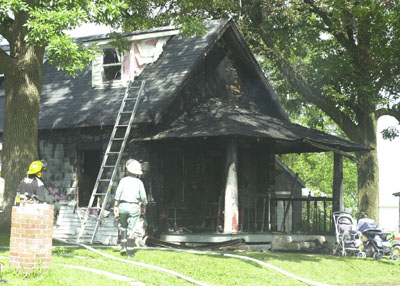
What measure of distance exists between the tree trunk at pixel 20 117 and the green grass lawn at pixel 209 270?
2088 mm

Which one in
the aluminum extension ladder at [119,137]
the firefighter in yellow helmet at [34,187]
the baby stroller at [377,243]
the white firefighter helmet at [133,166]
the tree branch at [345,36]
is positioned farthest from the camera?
the tree branch at [345,36]

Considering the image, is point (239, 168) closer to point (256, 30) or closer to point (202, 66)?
point (202, 66)

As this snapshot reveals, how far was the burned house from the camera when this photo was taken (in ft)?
65.8

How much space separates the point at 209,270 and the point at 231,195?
589 cm

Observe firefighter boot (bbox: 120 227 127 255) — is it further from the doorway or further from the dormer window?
the dormer window

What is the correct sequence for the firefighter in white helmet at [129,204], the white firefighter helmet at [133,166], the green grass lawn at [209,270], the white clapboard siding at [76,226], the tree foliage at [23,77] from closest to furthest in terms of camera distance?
the green grass lawn at [209,270] → the firefighter in white helmet at [129,204] → the white firefighter helmet at [133,166] → the tree foliage at [23,77] → the white clapboard siding at [76,226]

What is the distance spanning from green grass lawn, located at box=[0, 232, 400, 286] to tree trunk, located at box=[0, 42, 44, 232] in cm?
209

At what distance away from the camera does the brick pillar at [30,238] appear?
430 inches

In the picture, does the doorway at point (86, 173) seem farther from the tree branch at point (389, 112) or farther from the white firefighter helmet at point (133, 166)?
the tree branch at point (389, 112)

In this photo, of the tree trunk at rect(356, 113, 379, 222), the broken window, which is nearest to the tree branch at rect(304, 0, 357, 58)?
the tree trunk at rect(356, 113, 379, 222)

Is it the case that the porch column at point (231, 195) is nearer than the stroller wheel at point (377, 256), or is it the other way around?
the stroller wheel at point (377, 256)

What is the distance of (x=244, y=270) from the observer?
533 inches

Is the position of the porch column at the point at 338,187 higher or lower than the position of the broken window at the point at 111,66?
lower


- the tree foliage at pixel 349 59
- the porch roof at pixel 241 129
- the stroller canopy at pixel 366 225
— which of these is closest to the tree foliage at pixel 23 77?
the porch roof at pixel 241 129
